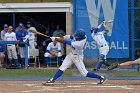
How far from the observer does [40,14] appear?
81.0 feet

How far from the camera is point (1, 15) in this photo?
80.7 ft

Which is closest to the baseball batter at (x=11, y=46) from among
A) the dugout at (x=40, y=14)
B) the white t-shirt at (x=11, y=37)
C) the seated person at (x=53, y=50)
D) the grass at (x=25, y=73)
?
the white t-shirt at (x=11, y=37)

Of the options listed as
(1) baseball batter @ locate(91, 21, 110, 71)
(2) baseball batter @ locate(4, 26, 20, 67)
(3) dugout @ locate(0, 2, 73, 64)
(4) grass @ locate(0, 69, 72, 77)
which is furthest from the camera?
(3) dugout @ locate(0, 2, 73, 64)

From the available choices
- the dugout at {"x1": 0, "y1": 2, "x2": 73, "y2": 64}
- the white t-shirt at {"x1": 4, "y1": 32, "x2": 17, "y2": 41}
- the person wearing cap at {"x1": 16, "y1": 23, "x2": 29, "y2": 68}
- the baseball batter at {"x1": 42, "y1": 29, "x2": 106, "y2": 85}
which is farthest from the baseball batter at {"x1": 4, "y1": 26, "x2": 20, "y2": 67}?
the baseball batter at {"x1": 42, "y1": 29, "x2": 106, "y2": 85}

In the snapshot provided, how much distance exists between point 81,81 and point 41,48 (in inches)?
283

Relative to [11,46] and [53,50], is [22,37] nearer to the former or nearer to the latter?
[11,46]

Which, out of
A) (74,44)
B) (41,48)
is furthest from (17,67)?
(74,44)

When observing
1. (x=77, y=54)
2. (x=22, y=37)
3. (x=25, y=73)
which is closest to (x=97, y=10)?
(x=22, y=37)

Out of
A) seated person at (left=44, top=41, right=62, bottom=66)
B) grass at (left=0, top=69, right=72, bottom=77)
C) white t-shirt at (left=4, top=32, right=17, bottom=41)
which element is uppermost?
white t-shirt at (left=4, top=32, right=17, bottom=41)

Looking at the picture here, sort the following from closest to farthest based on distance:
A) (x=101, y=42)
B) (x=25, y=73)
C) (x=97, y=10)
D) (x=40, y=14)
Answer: (x=25, y=73) → (x=101, y=42) → (x=97, y=10) → (x=40, y=14)

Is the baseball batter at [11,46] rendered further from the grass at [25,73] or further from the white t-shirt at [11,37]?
the grass at [25,73]

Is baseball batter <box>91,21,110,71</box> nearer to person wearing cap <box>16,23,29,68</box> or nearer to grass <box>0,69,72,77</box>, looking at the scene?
grass <box>0,69,72,77</box>

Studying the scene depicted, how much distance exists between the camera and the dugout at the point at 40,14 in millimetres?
22281

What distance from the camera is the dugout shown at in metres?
22.3
